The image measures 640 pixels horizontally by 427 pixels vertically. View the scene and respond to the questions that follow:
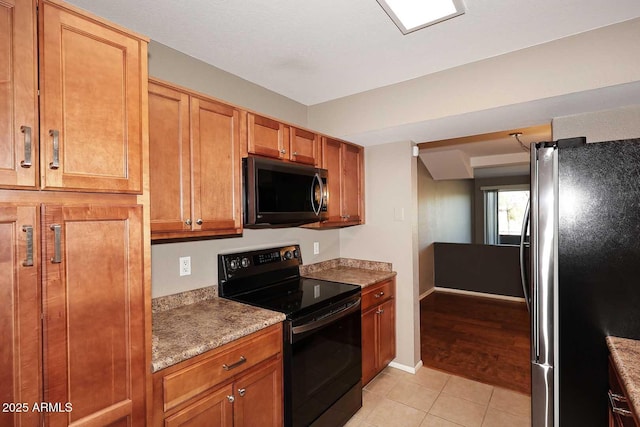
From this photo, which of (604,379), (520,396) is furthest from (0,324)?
(520,396)

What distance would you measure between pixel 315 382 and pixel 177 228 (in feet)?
4.10

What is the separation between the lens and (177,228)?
1.70 metres

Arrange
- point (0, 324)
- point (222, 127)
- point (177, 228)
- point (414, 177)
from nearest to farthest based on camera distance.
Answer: point (0, 324), point (177, 228), point (222, 127), point (414, 177)

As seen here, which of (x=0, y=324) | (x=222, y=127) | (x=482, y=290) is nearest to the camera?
(x=0, y=324)

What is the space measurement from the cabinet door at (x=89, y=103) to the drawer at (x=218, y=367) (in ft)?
2.65

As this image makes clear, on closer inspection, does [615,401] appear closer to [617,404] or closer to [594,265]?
[617,404]

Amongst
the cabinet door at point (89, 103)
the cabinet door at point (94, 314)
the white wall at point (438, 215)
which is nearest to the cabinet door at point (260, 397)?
the cabinet door at point (94, 314)

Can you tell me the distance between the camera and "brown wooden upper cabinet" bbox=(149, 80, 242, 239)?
1.62 meters

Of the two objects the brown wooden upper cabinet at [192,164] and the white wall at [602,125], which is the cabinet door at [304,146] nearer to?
the brown wooden upper cabinet at [192,164]

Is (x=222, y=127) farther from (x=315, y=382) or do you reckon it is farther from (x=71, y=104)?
(x=315, y=382)

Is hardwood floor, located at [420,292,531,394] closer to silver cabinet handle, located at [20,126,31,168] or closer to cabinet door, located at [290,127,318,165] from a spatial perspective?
cabinet door, located at [290,127,318,165]

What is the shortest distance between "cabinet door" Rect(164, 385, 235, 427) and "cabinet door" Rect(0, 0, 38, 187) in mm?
1077

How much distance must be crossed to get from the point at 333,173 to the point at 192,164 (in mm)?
1342

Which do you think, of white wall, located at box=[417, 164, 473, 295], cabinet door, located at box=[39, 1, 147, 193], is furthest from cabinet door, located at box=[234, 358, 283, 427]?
white wall, located at box=[417, 164, 473, 295]
